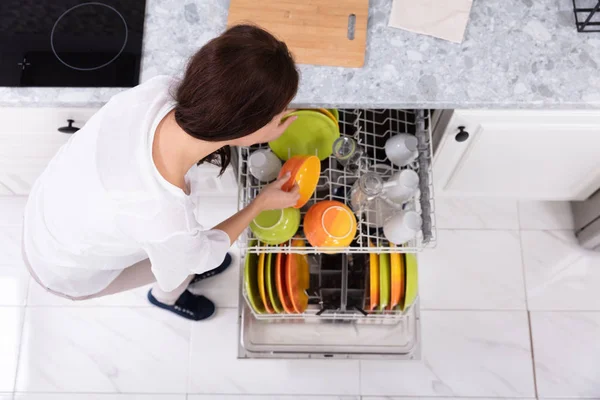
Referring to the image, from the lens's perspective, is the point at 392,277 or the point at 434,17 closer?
the point at 434,17

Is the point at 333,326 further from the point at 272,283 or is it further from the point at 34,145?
the point at 34,145

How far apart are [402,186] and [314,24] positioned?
0.41 meters

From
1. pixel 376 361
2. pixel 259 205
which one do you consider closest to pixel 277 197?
pixel 259 205

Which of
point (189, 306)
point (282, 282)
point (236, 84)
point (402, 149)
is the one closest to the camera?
point (236, 84)

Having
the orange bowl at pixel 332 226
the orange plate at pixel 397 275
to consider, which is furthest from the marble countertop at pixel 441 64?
the orange plate at pixel 397 275

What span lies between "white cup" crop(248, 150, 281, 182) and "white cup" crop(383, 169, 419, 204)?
0.84ft

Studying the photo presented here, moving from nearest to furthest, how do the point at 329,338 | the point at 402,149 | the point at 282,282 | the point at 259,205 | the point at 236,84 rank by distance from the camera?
the point at 236,84
the point at 259,205
the point at 402,149
the point at 282,282
the point at 329,338

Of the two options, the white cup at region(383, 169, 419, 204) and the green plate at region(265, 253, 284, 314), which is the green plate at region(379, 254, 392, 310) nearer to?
the white cup at region(383, 169, 419, 204)

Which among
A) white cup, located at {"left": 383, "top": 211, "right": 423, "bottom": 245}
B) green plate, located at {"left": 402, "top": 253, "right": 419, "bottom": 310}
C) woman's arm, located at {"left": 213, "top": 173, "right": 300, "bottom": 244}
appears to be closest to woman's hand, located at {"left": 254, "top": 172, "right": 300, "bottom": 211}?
woman's arm, located at {"left": 213, "top": 173, "right": 300, "bottom": 244}

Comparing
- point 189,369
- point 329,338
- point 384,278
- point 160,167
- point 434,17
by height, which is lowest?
point 189,369

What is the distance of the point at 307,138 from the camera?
1274 mm

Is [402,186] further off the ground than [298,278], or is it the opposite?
[402,186]

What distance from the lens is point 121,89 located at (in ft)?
3.68

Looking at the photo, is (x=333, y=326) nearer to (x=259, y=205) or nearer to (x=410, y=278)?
(x=410, y=278)
